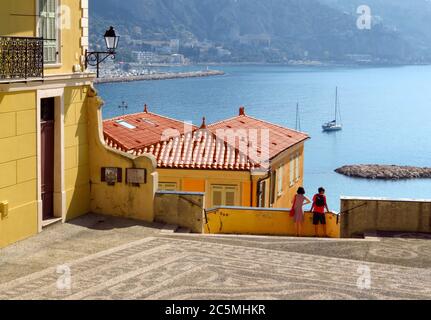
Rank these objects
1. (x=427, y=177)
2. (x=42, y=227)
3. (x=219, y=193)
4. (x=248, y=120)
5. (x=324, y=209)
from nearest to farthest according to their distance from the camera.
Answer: (x=42, y=227), (x=324, y=209), (x=219, y=193), (x=248, y=120), (x=427, y=177)

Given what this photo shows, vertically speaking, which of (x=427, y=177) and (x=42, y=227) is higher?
(x=42, y=227)

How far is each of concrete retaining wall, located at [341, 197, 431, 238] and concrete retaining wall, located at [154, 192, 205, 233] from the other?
351cm

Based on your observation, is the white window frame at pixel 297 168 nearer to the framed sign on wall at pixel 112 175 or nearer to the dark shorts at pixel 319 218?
the dark shorts at pixel 319 218

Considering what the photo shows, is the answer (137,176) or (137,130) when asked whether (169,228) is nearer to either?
(137,176)

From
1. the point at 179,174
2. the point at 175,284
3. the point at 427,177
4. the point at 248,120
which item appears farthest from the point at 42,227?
the point at 427,177

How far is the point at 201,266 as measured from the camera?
45.9 feet

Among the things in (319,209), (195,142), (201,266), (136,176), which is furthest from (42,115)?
(195,142)

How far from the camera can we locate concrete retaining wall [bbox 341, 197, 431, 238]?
17.8 meters

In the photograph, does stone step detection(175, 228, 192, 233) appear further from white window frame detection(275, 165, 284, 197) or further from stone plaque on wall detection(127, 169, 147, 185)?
white window frame detection(275, 165, 284, 197)

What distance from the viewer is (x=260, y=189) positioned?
87.1 ft

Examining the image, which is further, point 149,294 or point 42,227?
point 42,227
